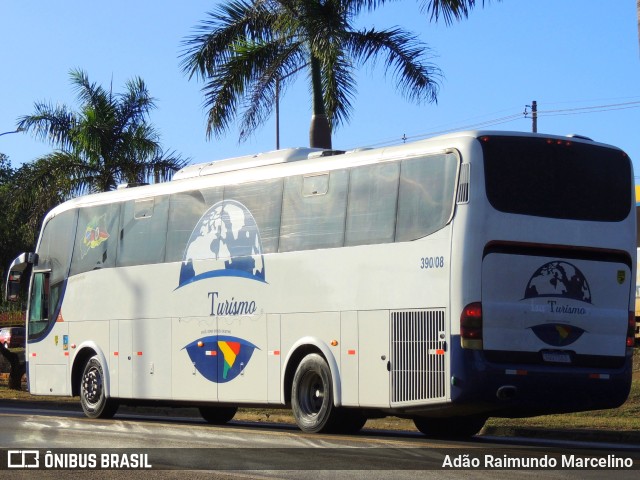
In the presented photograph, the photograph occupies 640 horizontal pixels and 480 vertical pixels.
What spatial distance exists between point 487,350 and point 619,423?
19.0 ft

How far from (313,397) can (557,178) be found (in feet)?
15.0

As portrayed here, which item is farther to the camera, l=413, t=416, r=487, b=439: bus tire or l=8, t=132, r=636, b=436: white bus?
l=413, t=416, r=487, b=439: bus tire

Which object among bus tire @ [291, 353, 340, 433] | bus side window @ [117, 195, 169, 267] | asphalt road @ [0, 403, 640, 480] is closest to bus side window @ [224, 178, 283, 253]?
bus tire @ [291, 353, 340, 433]

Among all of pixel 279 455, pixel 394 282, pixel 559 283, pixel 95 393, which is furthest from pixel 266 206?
pixel 95 393

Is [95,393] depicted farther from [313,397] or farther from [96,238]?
[313,397]

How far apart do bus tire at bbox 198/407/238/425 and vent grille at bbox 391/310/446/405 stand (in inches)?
263

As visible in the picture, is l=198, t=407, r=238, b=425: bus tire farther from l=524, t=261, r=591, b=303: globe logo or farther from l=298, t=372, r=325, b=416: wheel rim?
l=524, t=261, r=591, b=303: globe logo

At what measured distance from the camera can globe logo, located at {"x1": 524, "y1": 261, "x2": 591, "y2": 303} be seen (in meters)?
14.8

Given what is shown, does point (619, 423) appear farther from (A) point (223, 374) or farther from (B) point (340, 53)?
(B) point (340, 53)

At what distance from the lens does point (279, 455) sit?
13.0 m

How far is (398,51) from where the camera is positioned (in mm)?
26688

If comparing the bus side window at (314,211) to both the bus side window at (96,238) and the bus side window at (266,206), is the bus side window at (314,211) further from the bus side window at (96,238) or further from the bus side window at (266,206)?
the bus side window at (96,238)

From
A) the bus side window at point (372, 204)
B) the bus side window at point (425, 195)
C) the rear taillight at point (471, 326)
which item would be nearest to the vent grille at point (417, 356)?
the rear taillight at point (471, 326)

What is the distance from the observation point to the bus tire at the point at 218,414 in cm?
2142
